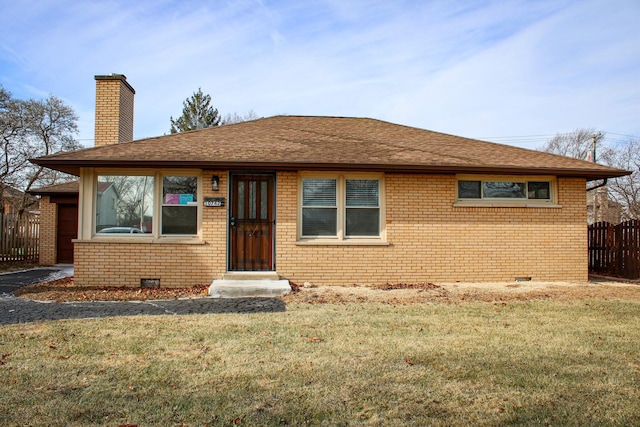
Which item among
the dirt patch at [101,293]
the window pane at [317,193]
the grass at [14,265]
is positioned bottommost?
the grass at [14,265]

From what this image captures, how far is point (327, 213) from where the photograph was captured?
33.1 ft

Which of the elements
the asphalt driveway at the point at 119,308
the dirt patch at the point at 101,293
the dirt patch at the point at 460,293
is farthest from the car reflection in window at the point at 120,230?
the dirt patch at the point at 460,293

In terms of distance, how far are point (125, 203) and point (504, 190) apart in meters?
8.58

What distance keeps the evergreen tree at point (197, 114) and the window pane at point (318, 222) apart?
31.6 m

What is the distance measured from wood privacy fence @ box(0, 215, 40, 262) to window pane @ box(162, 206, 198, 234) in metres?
9.32

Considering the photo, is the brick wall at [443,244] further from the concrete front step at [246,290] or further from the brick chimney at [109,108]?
the brick chimney at [109,108]

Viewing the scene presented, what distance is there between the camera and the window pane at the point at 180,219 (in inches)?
387

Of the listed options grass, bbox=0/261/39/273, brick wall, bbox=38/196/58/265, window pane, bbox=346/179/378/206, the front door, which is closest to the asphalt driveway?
the front door

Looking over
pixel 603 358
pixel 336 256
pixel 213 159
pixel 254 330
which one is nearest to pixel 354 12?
pixel 213 159

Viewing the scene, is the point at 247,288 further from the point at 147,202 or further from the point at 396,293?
the point at 147,202

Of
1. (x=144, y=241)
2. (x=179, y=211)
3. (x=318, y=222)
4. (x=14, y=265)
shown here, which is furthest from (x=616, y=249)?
(x=14, y=265)

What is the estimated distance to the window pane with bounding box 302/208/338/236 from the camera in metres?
10.1

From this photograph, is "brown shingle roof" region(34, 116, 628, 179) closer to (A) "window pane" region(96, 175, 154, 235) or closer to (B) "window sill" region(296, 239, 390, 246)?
(A) "window pane" region(96, 175, 154, 235)

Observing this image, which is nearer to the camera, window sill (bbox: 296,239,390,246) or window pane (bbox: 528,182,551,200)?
window sill (bbox: 296,239,390,246)
